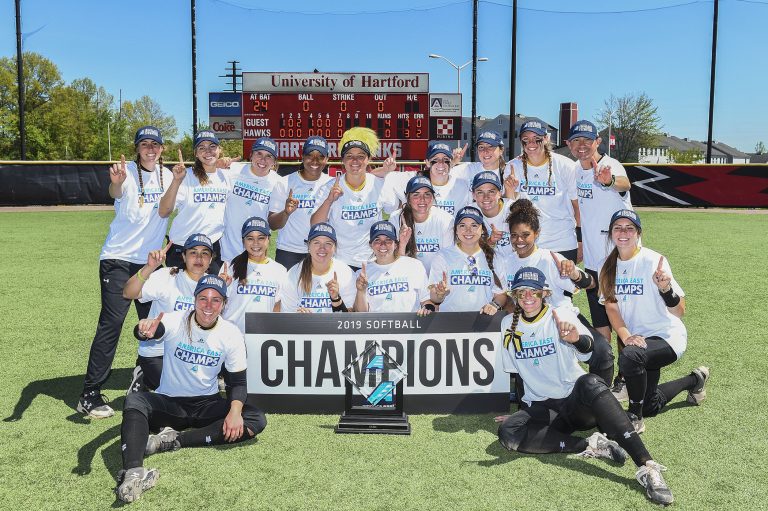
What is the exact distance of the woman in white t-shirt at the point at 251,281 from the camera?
6.00 meters

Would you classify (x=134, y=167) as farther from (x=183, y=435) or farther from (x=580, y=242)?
(x=580, y=242)

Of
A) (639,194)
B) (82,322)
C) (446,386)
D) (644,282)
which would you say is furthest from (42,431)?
(639,194)

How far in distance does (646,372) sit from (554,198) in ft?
7.00

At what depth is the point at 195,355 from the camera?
5211 mm

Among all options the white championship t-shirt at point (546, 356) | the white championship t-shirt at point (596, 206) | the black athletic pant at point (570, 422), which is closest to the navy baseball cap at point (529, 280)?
the white championship t-shirt at point (546, 356)

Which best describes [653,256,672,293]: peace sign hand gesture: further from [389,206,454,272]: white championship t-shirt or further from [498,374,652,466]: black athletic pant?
[389,206,454,272]: white championship t-shirt

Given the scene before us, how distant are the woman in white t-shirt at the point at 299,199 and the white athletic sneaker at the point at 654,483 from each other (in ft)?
13.6

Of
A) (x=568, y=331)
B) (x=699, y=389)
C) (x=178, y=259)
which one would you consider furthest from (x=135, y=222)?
(x=699, y=389)

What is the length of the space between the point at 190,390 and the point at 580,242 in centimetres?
459

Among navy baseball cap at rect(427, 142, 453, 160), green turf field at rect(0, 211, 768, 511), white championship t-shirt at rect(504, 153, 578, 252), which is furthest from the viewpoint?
navy baseball cap at rect(427, 142, 453, 160)

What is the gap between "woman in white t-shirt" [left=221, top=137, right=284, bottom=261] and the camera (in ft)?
23.0

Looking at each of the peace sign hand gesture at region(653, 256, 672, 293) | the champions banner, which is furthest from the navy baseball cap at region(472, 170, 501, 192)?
the peace sign hand gesture at region(653, 256, 672, 293)

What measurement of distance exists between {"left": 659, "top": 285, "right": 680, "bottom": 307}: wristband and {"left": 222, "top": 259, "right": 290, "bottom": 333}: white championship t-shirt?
3451mm

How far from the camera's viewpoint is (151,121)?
355 ft
